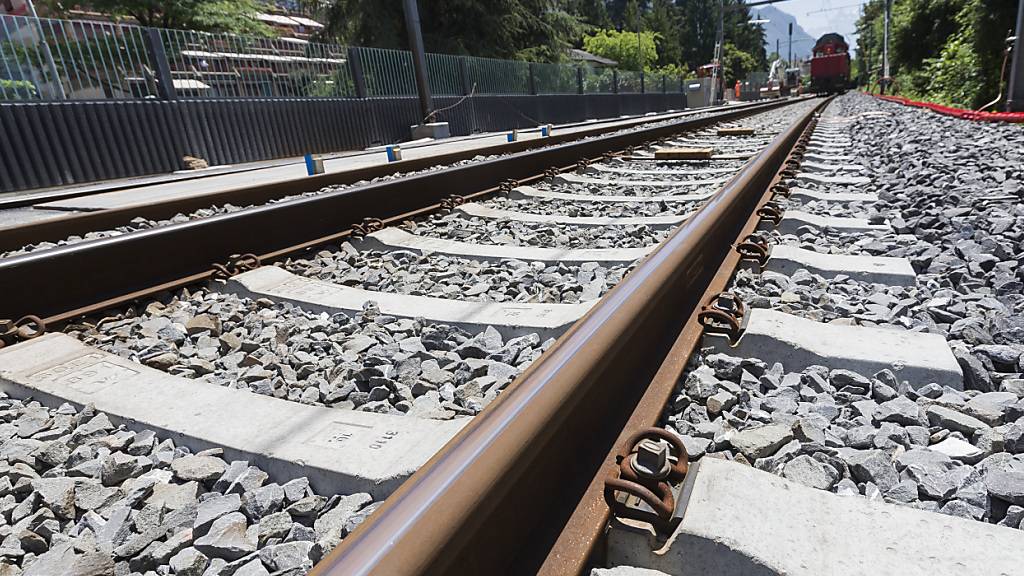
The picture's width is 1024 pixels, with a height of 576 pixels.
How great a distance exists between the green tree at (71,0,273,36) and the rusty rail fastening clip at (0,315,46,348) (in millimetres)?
29295

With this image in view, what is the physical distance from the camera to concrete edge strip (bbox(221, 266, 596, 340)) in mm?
2113

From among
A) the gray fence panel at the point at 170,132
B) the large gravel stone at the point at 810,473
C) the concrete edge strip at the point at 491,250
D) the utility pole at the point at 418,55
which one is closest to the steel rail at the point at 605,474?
the large gravel stone at the point at 810,473

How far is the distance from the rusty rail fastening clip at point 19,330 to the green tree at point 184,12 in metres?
29.3

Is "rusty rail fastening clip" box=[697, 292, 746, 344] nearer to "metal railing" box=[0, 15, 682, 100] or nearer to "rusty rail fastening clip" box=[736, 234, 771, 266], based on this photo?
"rusty rail fastening clip" box=[736, 234, 771, 266]

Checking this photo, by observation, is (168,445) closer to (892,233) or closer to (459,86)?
(892,233)

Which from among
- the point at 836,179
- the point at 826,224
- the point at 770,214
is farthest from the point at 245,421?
the point at 836,179

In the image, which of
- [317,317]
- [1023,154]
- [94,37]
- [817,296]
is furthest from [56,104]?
[1023,154]

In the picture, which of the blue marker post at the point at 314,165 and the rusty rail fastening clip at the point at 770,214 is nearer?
the rusty rail fastening clip at the point at 770,214

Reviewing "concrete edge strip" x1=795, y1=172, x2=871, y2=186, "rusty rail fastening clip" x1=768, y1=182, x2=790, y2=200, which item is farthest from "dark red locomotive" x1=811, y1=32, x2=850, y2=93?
"rusty rail fastening clip" x1=768, y1=182, x2=790, y2=200

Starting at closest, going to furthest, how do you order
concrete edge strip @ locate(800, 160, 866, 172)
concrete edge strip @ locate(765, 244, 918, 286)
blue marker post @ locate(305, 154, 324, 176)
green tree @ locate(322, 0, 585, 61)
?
concrete edge strip @ locate(765, 244, 918, 286), concrete edge strip @ locate(800, 160, 866, 172), blue marker post @ locate(305, 154, 324, 176), green tree @ locate(322, 0, 585, 61)

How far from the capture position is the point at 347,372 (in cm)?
186

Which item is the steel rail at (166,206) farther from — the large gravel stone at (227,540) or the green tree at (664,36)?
the green tree at (664,36)

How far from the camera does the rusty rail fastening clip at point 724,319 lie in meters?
1.81

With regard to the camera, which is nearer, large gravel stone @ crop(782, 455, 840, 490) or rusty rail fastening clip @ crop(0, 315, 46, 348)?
large gravel stone @ crop(782, 455, 840, 490)
